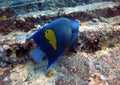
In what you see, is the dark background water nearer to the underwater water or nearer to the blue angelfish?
the underwater water

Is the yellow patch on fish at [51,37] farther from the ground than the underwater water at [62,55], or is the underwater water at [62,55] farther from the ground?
the yellow patch on fish at [51,37]

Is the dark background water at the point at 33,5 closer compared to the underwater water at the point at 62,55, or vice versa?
the underwater water at the point at 62,55

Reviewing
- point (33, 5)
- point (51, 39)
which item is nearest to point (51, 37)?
point (51, 39)

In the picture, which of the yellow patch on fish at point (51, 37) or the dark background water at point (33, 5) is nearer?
the yellow patch on fish at point (51, 37)

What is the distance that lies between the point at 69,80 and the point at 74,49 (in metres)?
0.41

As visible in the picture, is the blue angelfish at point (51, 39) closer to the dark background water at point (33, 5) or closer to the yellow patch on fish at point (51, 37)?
the yellow patch on fish at point (51, 37)

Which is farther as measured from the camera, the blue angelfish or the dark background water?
the dark background water

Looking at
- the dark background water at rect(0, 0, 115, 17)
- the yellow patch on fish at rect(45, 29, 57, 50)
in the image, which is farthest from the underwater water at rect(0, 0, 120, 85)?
the dark background water at rect(0, 0, 115, 17)

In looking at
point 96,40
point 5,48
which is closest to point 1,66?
point 5,48

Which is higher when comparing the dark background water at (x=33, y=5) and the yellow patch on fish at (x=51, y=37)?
the yellow patch on fish at (x=51, y=37)

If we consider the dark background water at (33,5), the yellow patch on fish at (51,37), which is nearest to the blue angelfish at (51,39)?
the yellow patch on fish at (51,37)

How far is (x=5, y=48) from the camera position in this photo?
2332mm

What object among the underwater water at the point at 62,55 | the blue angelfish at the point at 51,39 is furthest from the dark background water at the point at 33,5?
the blue angelfish at the point at 51,39

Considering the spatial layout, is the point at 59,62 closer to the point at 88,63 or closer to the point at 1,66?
the point at 88,63
